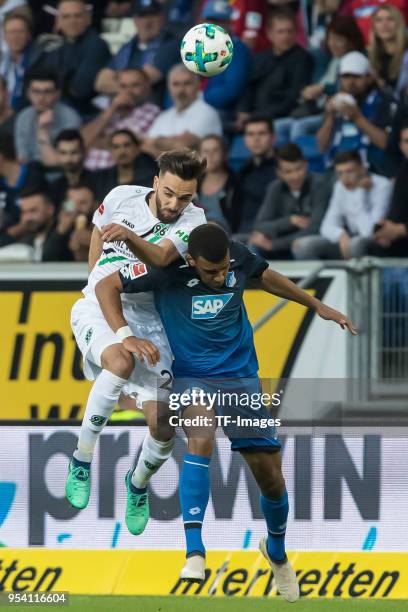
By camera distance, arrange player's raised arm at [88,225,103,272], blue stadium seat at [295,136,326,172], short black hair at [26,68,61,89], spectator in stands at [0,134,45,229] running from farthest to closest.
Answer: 1. short black hair at [26,68,61,89]
2. spectator in stands at [0,134,45,229]
3. blue stadium seat at [295,136,326,172]
4. player's raised arm at [88,225,103,272]

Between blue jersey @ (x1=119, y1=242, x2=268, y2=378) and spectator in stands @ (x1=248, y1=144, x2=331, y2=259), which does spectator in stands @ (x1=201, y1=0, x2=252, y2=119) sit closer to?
spectator in stands @ (x1=248, y1=144, x2=331, y2=259)

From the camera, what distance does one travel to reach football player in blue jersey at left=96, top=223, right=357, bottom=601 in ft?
23.9

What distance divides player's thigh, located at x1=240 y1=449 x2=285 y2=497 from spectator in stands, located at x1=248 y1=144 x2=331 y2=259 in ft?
14.2

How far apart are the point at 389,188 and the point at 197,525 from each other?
5.12m

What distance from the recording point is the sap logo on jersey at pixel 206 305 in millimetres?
7406

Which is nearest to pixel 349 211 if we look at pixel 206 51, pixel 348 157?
pixel 348 157

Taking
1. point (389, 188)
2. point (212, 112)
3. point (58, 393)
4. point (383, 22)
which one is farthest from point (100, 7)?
point (58, 393)

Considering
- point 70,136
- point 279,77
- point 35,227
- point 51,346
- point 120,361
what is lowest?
point 51,346

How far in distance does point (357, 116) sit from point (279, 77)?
3.22ft

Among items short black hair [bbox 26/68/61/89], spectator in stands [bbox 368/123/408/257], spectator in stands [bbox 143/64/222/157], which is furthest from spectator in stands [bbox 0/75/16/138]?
spectator in stands [bbox 368/123/408/257]

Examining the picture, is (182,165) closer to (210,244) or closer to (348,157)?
(210,244)

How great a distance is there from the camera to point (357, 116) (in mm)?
12117

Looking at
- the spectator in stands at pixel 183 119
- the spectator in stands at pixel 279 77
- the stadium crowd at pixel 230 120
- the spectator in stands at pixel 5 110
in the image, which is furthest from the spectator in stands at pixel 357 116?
the spectator in stands at pixel 5 110

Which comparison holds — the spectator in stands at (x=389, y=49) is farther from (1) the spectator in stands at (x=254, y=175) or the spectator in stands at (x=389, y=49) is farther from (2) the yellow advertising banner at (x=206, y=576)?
(2) the yellow advertising banner at (x=206, y=576)
